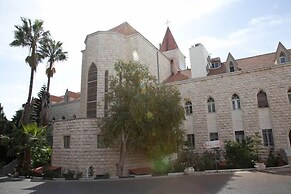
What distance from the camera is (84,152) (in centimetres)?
1605

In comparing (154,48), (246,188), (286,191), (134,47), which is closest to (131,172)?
(246,188)

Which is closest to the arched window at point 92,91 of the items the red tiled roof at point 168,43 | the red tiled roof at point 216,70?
the red tiled roof at point 216,70

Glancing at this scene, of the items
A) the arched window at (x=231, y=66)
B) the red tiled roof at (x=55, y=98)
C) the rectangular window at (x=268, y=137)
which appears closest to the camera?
the rectangular window at (x=268, y=137)

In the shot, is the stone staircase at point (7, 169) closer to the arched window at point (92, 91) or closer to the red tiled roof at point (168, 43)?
the arched window at point (92, 91)

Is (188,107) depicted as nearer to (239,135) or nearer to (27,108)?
(239,135)

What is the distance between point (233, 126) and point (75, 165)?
519 inches

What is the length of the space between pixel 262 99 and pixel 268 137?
3157mm

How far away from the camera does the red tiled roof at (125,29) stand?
25328mm

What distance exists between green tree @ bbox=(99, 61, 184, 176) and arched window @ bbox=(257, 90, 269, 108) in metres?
8.10

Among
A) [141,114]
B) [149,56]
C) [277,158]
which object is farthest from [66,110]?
[277,158]

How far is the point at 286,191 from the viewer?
8.70m

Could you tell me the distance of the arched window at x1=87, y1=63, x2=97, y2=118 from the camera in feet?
68.6

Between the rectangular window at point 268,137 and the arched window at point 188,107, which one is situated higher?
the arched window at point 188,107

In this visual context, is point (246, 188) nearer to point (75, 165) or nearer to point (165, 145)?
point (165, 145)
